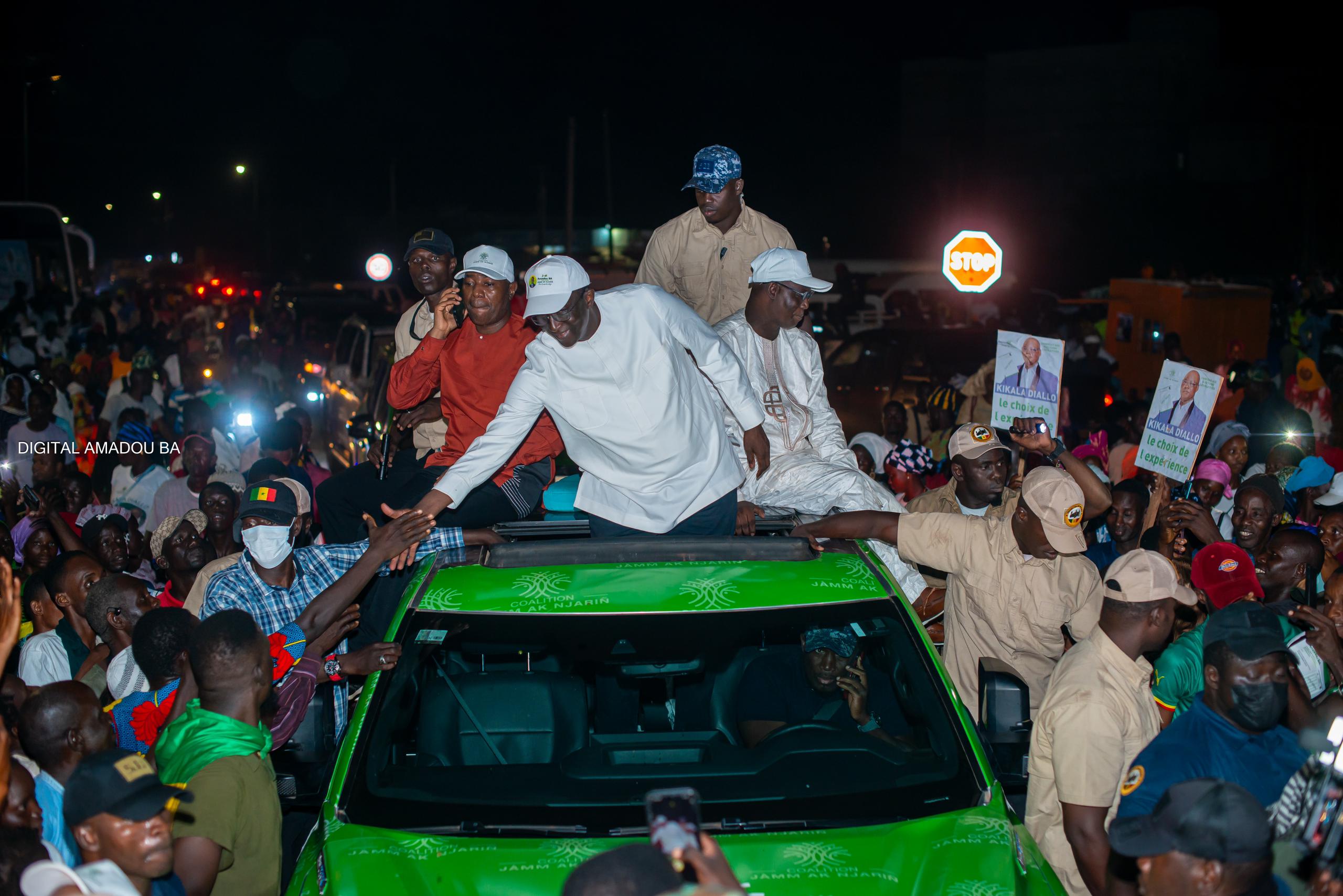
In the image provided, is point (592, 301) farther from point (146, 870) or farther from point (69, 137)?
point (69, 137)

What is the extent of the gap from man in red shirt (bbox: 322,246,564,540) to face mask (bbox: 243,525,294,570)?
776mm

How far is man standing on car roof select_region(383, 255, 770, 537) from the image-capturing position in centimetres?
498

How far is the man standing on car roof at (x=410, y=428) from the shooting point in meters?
6.04

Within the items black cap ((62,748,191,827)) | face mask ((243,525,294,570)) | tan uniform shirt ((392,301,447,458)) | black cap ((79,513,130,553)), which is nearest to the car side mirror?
black cap ((62,748,191,827))

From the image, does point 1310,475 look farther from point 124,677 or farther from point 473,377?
point 124,677

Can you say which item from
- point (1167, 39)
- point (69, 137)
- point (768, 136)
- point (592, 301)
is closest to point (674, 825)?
point (592, 301)

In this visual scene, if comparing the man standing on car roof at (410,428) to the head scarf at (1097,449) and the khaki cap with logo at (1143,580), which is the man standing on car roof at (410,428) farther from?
the head scarf at (1097,449)

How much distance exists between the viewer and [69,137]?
36.4m

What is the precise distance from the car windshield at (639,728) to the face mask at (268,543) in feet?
2.79

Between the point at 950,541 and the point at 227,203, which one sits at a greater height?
the point at 227,203

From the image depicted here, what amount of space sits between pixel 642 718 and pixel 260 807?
1.55 metres

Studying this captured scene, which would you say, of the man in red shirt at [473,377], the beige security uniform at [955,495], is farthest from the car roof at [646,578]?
the beige security uniform at [955,495]

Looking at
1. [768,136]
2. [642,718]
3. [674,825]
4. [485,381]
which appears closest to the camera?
[674,825]

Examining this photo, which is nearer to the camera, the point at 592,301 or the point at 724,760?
the point at 724,760
